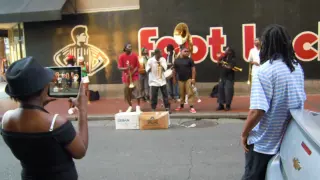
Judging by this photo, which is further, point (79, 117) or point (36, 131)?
point (79, 117)

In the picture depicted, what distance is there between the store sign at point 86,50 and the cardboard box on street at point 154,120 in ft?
18.0

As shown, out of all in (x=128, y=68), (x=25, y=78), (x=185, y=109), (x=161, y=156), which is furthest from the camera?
(x=185, y=109)

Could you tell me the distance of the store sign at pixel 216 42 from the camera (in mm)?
12086

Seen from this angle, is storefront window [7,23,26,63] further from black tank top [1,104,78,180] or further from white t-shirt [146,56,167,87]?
black tank top [1,104,78,180]

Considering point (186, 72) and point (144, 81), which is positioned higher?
point (186, 72)

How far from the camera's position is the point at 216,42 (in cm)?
1241

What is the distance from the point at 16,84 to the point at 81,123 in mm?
465

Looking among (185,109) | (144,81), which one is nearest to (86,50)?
(144,81)

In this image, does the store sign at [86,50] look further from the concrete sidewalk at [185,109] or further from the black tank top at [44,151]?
the black tank top at [44,151]

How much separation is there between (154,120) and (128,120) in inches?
24.4

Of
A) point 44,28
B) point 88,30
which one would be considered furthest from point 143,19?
point 44,28

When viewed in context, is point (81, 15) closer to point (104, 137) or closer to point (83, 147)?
point (104, 137)

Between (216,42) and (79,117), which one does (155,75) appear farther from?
(79,117)

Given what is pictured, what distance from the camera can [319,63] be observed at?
39.8 ft
